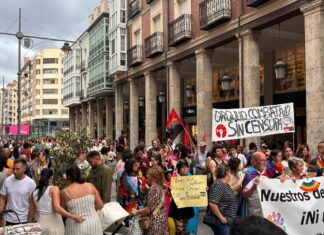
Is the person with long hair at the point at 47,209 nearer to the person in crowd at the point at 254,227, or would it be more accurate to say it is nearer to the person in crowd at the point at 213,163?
the person in crowd at the point at 254,227

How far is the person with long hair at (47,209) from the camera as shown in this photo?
502 centimetres

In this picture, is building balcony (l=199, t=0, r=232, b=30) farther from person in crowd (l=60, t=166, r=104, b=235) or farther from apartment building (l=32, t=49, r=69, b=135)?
apartment building (l=32, t=49, r=69, b=135)

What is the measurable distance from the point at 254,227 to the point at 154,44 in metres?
22.2

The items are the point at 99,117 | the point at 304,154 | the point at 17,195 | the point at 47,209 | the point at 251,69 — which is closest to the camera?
the point at 47,209

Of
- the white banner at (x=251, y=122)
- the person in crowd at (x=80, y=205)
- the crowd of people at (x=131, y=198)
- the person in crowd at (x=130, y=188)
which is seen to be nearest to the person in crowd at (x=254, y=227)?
the crowd of people at (x=131, y=198)

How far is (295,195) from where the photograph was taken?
562cm

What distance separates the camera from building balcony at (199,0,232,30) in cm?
1659

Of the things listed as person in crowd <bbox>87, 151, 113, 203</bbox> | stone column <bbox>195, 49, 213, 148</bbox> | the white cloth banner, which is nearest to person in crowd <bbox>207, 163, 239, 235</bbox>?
the white cloth banner

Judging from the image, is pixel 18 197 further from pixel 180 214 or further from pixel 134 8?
pixel 134 8

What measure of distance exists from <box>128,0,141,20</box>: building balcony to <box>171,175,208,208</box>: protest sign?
21581 millimetres

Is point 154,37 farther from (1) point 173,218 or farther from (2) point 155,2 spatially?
(1) point 173,218

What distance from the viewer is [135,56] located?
2644 centimetres

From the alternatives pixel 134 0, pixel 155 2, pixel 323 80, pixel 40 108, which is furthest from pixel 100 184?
pixel 40 108

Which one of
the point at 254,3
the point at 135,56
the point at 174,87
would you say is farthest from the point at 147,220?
the point at 135,56
